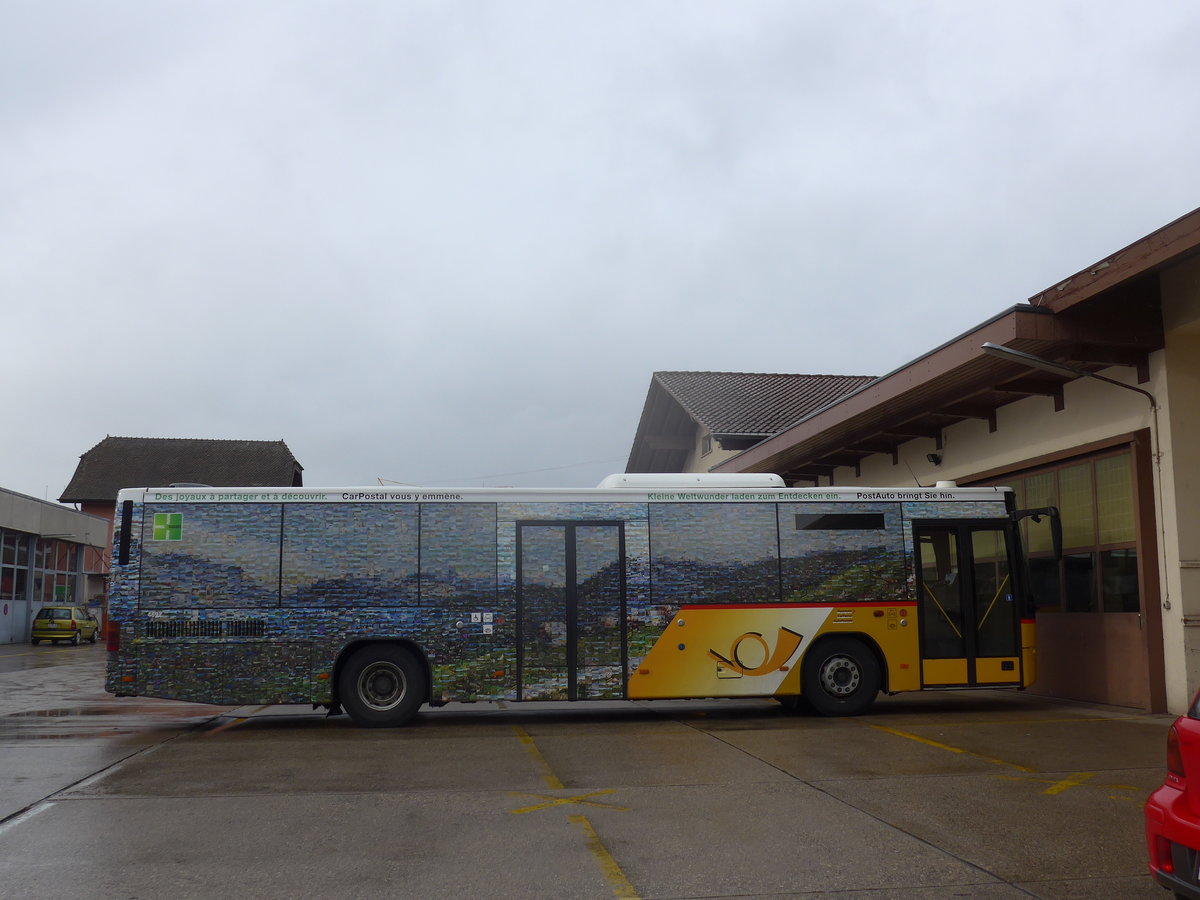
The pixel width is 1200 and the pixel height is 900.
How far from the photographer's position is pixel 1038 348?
512 inches

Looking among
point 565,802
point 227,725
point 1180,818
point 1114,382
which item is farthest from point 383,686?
point 1180,818

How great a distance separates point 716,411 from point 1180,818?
955 inches

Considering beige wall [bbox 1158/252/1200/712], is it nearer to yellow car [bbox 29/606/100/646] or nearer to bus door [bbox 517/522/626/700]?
bus door [bbox 517/522/626/700]

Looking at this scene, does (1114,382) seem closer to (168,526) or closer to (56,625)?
(168,526)

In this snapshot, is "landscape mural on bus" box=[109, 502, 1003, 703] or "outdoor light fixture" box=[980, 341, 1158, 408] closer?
"landscape mural on bus" box=[109, 502, 1003, 703]

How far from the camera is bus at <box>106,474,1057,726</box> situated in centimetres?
1232

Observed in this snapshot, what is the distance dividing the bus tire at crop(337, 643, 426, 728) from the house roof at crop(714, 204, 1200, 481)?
766 cm

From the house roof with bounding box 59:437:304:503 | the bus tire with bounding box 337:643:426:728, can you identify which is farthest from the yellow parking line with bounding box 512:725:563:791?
the house roof with bounding box 59:437:304:503

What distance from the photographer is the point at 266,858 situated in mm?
6453

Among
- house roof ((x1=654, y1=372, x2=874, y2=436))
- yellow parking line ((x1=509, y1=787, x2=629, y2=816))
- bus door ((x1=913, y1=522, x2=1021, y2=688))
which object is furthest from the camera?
house roof ((x1=654, y1=372, x2=874, y2=436))

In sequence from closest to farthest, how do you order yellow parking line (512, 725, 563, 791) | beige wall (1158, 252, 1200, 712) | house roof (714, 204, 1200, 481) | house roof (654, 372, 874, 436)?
yellow parking line (512, 725, 563, 791) → house roof (714, 204, 1200, 481) → beige wall (1158, 252, 1200, 712) → house roof (654, 372, 874, 436)

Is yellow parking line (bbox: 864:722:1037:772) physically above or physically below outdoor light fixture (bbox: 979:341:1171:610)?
below

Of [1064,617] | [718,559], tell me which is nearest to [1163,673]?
[1064,617]

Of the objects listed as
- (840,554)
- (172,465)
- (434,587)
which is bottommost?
(434,587)
